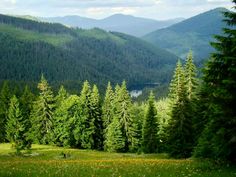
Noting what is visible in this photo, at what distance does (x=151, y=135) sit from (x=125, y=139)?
47.3 ft

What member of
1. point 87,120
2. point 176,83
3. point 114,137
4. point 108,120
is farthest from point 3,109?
point 176,83

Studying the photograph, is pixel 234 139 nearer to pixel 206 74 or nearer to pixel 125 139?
pixel 206 74

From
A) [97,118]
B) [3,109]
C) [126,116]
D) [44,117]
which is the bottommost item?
[44,117]

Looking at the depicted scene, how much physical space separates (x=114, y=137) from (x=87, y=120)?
9.80 metres

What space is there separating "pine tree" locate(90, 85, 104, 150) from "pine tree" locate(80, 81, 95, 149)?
3.31ft

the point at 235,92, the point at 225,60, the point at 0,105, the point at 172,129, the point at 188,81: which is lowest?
the point at 0,105

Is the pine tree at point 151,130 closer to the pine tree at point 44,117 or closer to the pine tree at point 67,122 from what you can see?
the pine tree at point 67,122

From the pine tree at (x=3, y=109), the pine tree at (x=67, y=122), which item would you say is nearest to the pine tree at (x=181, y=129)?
→ the pine tree at (x=67, y=122)

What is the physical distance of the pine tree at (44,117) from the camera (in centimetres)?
9312

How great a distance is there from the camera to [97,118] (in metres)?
92.2

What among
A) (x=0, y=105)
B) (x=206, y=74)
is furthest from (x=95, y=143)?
(x=206, y=74)

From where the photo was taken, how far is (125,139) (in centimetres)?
8781

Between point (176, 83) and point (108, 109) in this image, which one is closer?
point (176, 83)

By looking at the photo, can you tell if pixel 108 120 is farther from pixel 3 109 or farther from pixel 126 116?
pixel 3 109
